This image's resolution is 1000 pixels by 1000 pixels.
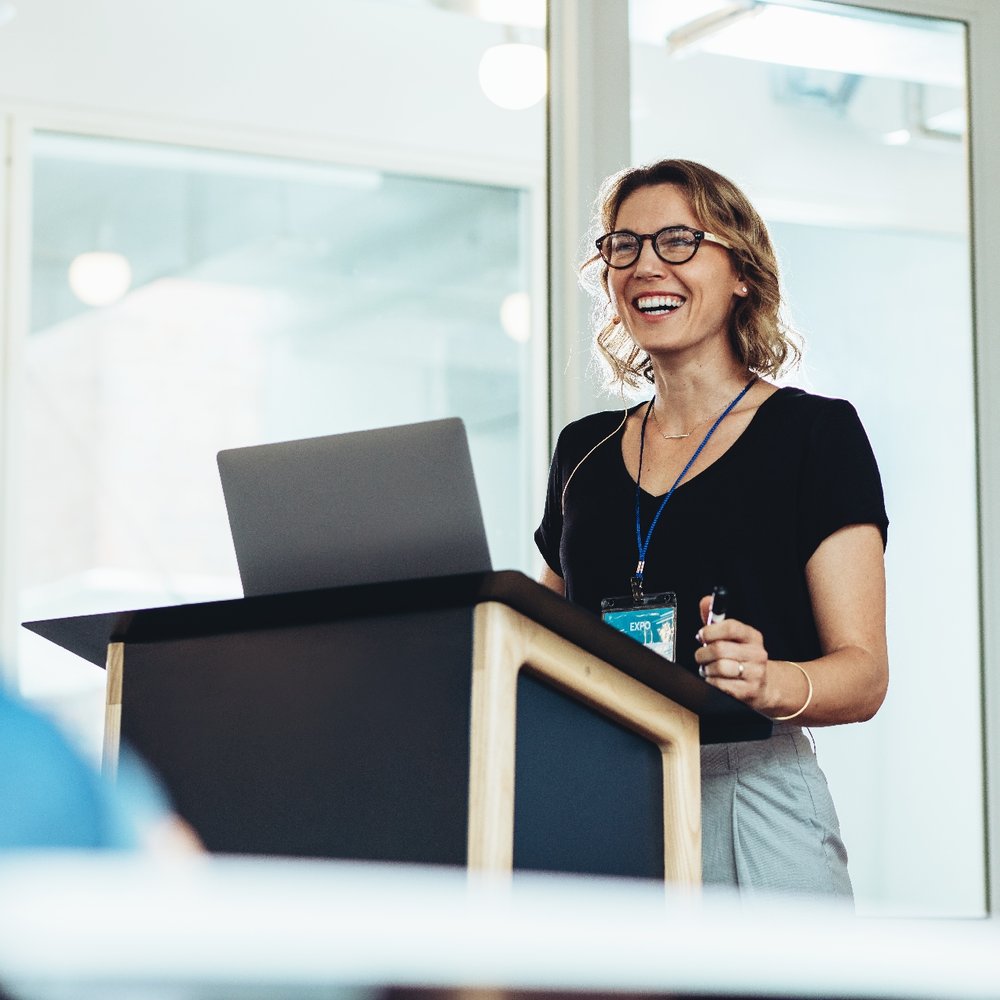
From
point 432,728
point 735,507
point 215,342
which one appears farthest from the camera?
point 215,342

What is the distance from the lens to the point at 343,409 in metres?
4.93

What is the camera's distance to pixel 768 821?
1680 mm

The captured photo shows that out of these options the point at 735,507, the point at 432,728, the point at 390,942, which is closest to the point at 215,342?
the point at 735,507

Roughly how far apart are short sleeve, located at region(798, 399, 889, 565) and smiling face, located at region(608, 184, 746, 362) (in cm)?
20

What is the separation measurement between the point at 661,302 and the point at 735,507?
0.27 metres

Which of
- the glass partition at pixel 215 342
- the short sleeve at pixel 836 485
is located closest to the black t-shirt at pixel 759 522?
the short sleeve at pixel 836 485

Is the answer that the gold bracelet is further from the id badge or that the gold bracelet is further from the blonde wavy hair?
the blonde wavy hair

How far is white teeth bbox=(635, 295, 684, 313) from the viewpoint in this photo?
1.88 meters

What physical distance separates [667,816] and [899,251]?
2.49 metres

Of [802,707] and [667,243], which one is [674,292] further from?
[802,707]

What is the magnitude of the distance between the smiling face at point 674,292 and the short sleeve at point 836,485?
20 cm

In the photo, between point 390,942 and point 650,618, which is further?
point 650,618

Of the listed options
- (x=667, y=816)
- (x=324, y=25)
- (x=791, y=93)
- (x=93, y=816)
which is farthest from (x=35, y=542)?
(x=93, y=816)

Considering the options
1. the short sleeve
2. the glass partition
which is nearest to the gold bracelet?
the short sleeve
